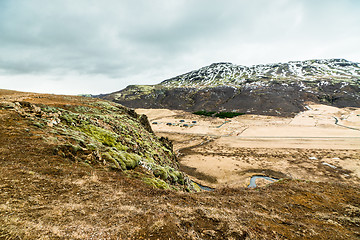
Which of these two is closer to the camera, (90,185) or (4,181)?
(4,181)

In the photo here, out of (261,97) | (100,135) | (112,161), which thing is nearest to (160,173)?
(112,161)

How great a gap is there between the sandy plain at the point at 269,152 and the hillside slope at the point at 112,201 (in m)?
18.1

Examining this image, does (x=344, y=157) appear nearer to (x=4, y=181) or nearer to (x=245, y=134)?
(x=245, y=134)

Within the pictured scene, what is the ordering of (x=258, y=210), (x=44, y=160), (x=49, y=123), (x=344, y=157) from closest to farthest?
(x=44, y=160) → (x=258, y=210) → (x=49, y=123) → (x=344, y=157)

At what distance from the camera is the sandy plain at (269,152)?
30922 mm

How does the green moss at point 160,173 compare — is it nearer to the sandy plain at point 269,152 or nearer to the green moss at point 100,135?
the green moss at point 100,135

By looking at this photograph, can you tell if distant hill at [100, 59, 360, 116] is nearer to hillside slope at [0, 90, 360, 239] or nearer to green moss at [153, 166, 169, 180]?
hillside slope at [0, 90, 360, 239]

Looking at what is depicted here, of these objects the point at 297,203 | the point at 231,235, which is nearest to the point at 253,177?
the point at 297,203

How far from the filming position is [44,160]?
887 cm

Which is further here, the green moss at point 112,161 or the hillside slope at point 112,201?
the green moss at point 112,161

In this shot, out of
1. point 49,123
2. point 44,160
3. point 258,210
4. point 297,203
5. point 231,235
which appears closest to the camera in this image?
point 231,235

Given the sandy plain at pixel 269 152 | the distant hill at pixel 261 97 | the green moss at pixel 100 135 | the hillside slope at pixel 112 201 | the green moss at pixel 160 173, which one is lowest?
the sandy plain at pixel 269 152

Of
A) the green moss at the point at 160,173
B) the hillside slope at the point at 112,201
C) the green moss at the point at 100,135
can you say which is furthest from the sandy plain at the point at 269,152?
the green moss at the point at 100,135

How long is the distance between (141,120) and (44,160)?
870 inches
